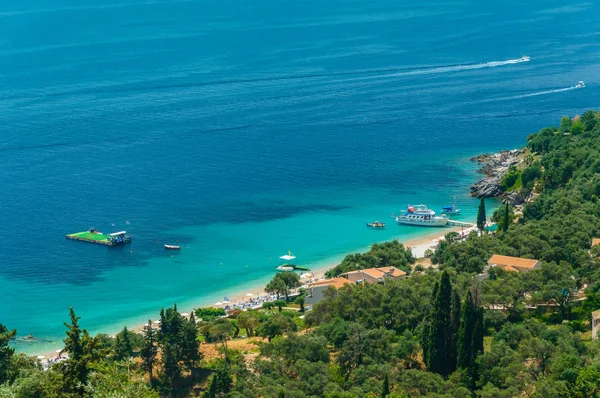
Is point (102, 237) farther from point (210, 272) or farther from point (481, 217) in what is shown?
point (481, 217)

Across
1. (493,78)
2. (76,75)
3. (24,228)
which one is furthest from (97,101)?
(493,78)

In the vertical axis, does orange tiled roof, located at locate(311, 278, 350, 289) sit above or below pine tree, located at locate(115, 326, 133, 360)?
above

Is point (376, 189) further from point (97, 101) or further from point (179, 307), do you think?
point (97, 101)

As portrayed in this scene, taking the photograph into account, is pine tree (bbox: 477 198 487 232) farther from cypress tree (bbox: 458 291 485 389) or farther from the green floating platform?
the green floating platform

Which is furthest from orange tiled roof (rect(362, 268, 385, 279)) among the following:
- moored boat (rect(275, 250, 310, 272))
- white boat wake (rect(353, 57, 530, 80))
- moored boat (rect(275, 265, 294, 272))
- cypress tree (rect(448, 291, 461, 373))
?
white boat wake (rect(353, 57, 530, 80))

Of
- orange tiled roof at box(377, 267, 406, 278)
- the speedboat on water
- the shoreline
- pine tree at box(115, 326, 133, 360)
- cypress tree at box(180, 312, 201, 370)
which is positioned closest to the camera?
cypress tree at box(180, 312, 201, 370)
